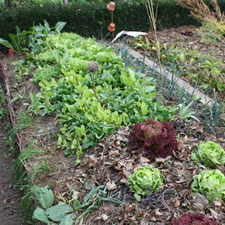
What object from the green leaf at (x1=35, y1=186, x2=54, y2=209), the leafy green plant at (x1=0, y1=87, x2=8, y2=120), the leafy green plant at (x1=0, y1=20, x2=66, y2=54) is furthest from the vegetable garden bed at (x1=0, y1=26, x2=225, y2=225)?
the leafy green plant at (x1=0, y1=20, x2=66, y2=54)

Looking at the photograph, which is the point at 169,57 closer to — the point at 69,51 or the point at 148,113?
the point at 69,51

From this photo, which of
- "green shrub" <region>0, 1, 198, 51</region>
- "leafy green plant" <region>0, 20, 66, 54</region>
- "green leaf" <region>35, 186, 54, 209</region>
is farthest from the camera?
"green shrub" <region>0, 1, 198, 51</region>

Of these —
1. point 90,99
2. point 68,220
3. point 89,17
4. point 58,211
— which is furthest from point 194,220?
point 89,17

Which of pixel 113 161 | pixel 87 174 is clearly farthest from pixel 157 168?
pixel 87 174

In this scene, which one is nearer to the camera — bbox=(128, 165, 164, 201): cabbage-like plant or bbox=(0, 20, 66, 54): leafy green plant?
bbox=(128, 165, 164, 201): cabbage-like plant

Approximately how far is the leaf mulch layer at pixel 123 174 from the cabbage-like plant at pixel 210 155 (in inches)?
2.9

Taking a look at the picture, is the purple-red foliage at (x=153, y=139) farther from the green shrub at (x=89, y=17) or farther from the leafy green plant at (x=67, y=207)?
the green shrub at (x=89, y=17)

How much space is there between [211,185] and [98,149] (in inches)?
47.6

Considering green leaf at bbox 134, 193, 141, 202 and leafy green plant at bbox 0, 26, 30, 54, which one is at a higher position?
leafy green plant at bbox 0, 26, 30, 54

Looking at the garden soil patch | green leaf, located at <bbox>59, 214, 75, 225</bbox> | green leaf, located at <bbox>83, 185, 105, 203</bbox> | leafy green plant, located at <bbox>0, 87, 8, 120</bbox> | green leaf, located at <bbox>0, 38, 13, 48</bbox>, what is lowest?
the garden soil patch

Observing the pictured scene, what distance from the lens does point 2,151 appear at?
13.2ft

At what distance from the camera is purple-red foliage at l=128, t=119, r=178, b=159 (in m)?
2.65

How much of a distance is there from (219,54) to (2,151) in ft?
Answer: 14.9

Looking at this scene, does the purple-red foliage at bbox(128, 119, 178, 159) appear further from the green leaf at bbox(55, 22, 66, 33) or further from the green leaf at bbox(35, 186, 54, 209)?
the green leaf at bbox(55, 22, 66, 33)
